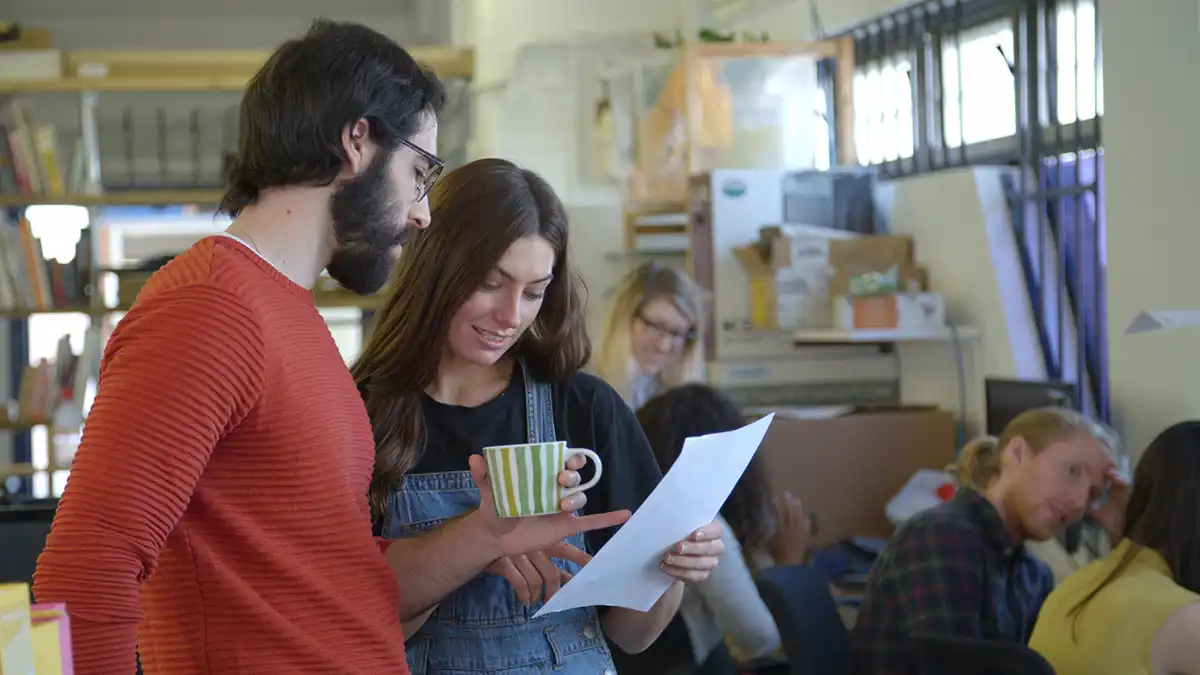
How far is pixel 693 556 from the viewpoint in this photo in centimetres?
145

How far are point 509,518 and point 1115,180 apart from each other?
2383 millimetres

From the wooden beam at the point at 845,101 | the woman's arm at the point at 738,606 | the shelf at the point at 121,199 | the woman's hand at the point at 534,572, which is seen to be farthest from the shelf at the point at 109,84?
the woman's hand at the point at 534,572

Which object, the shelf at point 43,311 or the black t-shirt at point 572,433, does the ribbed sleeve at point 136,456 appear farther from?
the shelf at point 43,311

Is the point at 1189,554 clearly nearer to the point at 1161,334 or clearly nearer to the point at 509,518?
the point at 1161,334

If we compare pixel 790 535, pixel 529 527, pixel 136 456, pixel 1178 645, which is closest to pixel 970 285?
pixel 790 535

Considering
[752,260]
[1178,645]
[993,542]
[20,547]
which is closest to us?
[20,547]

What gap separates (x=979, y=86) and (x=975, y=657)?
8.45 feet

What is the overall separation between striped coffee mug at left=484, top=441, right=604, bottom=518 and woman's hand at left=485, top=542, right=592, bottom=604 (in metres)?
0.18

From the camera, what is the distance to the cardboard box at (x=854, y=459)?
4008 millimetres

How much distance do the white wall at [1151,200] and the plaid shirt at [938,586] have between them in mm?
778

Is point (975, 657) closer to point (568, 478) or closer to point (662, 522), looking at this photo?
point (662, 522)

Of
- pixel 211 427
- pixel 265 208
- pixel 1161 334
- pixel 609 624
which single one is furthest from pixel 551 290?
pixel 1161 334

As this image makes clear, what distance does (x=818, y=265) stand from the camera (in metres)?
4.31

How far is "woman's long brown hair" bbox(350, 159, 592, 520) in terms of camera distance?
60.4 inches
